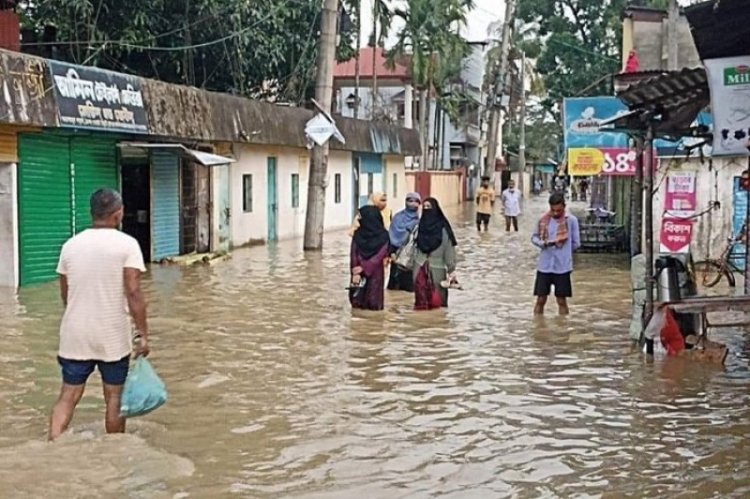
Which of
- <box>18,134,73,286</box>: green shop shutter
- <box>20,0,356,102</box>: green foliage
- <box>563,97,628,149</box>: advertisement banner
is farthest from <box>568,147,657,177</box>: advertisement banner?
<box>20,0,356,102</box>: green foliage

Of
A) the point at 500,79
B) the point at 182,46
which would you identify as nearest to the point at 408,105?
the point at 500,79

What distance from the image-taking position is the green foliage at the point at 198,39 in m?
27.8

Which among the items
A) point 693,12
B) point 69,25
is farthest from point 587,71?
point 693,12

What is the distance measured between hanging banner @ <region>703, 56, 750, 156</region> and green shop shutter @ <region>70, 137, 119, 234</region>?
12.2 metres

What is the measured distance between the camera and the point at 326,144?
78.9 ft

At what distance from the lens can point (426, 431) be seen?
7656mm

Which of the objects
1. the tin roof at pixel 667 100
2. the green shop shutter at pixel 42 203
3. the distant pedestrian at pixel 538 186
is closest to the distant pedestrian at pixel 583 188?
the distant pedestrian at pixel 538 186

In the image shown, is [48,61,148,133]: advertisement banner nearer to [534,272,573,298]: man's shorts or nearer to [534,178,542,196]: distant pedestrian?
[534,272,573,298]: man's shorts

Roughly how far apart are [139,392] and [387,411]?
218 centimetres

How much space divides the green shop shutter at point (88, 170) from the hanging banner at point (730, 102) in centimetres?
1217

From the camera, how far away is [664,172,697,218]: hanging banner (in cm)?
1853

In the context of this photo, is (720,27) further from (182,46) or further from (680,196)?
(182,46)

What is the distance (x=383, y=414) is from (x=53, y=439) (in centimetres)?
247

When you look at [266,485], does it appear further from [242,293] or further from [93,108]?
[93,108]
